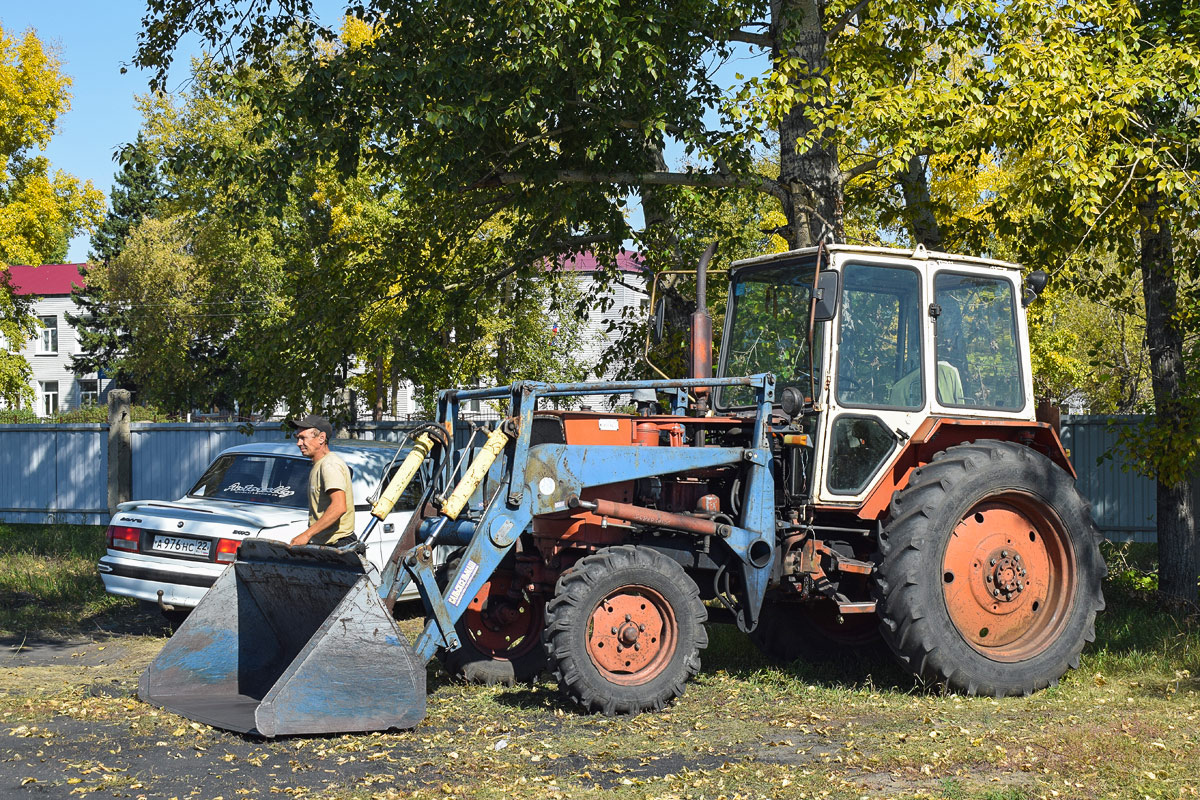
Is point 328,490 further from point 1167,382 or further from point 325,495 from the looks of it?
point 1167,382

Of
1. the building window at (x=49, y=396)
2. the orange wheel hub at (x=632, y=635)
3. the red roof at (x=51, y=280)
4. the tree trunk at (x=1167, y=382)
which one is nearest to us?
the orange wheel hub at (x=632, y=635)

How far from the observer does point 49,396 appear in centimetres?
6103

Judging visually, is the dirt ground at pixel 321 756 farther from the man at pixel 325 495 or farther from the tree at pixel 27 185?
the tree at pixel 27 185

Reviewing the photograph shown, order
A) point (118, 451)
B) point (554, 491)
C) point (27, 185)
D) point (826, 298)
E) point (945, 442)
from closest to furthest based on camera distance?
point (554, 491) < point (826, 298) < point (945, 442) < point (118, 451) < point (27, 185)

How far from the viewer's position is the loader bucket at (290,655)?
632 centimetres

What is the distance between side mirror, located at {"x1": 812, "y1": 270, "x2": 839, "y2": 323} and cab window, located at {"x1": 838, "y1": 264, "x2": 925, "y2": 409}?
36 centimetres

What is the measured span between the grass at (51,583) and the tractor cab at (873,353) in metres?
6.98

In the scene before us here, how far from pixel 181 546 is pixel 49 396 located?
5701 centimetres

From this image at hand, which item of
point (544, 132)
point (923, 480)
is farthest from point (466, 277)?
point (923, 480)

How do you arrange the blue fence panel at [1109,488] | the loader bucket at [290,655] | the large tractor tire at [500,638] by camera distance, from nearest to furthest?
the loader bucket at [290,655]
the large tractor tire at [500,638]
the blue fence panel at [1109,488]

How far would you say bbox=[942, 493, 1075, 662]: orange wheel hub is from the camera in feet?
25.3

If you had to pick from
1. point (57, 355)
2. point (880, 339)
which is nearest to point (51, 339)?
point (57, 355)

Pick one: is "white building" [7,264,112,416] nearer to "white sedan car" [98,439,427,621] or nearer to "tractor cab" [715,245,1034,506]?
"white sedan car" [98,439,427,621]

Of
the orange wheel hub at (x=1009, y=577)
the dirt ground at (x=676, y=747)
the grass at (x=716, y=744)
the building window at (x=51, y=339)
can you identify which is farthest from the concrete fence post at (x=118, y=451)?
the building window at (x=51, y=339)
